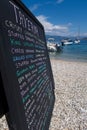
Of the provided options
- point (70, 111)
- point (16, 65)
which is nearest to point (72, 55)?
point (70, 111)

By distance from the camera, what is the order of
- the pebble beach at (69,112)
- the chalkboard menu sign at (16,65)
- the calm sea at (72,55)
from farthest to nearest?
1. the calm sea at (72,55)
2. the pebble beach at (69,112)
3. the chalkboard menu sign at (16,65)

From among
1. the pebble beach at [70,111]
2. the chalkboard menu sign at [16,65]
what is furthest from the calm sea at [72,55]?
the chalkboard menu sign at [16,65]

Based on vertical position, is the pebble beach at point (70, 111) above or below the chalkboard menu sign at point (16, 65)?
below

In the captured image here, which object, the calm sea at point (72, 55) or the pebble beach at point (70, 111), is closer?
the pebble beach at point (70, 111)

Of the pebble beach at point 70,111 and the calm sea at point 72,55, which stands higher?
the pebble beach at point 70,111

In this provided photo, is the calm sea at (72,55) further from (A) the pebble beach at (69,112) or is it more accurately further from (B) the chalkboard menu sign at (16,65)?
(B) the chalkboard menu sign at (16,65)

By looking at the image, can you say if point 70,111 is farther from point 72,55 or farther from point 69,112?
point 72,55

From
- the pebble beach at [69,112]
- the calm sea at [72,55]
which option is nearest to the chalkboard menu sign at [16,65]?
the pebble beach at [69,112]

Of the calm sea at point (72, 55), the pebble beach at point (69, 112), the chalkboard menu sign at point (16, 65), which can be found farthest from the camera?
the calm sea at point (72, 55)

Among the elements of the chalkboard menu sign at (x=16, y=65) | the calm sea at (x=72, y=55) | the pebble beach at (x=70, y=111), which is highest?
the chalkboard menu sign at (x=16, y=65)

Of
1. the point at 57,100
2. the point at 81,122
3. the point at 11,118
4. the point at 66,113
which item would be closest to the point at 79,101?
the point at 57,100

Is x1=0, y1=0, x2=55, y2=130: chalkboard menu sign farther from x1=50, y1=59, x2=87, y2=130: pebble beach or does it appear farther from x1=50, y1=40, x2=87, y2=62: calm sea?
x1=50, y1=40, x2=87, y2=62: calm sea

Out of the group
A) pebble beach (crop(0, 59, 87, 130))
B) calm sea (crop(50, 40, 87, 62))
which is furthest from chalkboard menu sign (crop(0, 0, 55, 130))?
calm sea (crop(50, 40, 87, 62))

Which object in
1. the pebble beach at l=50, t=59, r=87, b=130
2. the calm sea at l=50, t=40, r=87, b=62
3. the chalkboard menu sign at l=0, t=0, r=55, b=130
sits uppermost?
the chalkboard menu sign at l=0, t=0, r=55, b=130
